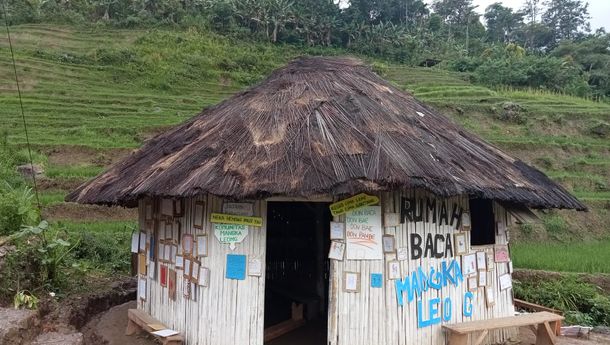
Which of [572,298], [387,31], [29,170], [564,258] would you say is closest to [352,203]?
[572,298]

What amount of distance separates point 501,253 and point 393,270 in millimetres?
2120

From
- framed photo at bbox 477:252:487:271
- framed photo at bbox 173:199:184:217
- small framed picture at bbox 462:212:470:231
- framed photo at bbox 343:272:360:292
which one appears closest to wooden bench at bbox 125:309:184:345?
framed photo at bbox 173:199:184:217

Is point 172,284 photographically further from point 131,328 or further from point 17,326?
point 17,326

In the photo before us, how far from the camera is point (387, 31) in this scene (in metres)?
51.5

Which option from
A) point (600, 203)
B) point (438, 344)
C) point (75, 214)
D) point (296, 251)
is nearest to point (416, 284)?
point (438, 344)

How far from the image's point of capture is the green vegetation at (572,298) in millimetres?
9234

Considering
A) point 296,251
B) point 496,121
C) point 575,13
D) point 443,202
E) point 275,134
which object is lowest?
point 296,251

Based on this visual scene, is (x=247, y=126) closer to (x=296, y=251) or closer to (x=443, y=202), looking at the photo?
(x=443, y=202)

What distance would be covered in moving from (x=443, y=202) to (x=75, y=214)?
11751 millimetres

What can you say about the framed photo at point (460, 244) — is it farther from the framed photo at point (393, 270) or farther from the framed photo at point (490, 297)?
the framed photo at point (393, 270)

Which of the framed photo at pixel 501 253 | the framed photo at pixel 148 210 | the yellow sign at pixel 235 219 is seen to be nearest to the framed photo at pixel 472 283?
the framed photo at pixel 501 253

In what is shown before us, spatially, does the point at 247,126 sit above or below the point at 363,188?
above

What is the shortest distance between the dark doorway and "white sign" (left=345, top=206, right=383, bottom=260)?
2.00m

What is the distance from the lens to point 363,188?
5164mm
